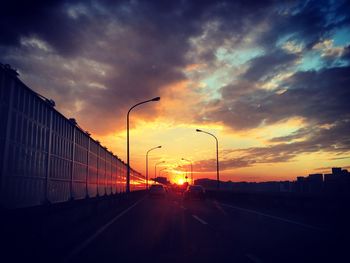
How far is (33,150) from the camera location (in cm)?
1444

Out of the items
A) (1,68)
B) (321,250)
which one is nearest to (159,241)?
(321,250)

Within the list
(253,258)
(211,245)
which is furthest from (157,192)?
(253,258)

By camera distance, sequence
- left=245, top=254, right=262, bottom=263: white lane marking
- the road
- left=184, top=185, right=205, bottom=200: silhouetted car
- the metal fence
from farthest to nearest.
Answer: left=184, top=185, right=205, bottom=200: silhouetted car → the metal fence → the road → left=245, top=254, right=262, bottom=263: white lane marking

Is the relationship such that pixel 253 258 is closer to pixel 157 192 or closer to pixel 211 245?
pixel 211 245

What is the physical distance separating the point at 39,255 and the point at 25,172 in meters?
5.87

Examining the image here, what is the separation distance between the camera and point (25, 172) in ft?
44.9

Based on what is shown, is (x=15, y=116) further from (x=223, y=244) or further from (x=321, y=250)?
(x=321, y=250)

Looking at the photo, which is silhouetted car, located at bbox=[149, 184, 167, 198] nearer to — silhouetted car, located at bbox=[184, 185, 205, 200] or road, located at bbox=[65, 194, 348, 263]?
silhouetted car, located at bbox=[184, 185, 205, 200]

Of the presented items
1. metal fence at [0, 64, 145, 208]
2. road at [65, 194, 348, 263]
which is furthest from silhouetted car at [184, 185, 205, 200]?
road at [65, 194, 348, 263]

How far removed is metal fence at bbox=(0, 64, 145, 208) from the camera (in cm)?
1190

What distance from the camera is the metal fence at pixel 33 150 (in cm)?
1190

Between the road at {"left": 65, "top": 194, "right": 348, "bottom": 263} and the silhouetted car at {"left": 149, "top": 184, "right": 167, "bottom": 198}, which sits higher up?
the silhouetted car at {"left": 149, "top": 184, "right": 167, "bottom": 198}

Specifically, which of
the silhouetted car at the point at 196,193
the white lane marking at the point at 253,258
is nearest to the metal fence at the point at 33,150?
the white lane marking at the point at 253,258

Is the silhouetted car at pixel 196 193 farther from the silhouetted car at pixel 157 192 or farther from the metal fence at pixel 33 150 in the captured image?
the metal fence at pixel 33 150
